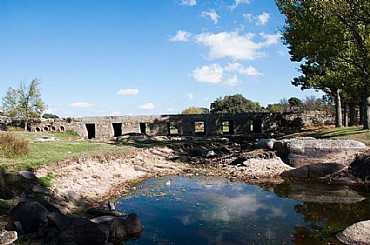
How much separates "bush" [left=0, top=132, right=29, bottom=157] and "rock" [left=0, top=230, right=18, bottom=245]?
814cm

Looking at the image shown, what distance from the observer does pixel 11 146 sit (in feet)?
48.0

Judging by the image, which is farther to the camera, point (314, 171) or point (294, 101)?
point (294, 101)

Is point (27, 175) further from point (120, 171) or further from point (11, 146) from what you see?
point (120, 171)

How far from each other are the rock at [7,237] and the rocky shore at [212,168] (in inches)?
135

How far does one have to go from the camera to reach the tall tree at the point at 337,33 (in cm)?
2042

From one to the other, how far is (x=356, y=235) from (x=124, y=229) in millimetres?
5860

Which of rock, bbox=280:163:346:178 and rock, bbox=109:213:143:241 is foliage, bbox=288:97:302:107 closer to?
rock, bbox=280:163:346:178

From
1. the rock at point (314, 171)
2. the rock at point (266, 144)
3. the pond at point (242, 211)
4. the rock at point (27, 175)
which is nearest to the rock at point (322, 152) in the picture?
the rock at point (314, 171)

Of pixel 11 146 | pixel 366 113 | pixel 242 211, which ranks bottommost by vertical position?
pixel 242 211

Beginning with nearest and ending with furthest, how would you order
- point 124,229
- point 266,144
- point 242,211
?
point 124,229 → point 242,211 → point 266,144

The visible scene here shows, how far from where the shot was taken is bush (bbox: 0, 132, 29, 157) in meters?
14.2

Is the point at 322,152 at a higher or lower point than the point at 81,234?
higher

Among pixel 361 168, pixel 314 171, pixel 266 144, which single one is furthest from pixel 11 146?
pixel 361 168

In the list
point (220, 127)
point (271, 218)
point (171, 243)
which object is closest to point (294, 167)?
point (271, 218)
